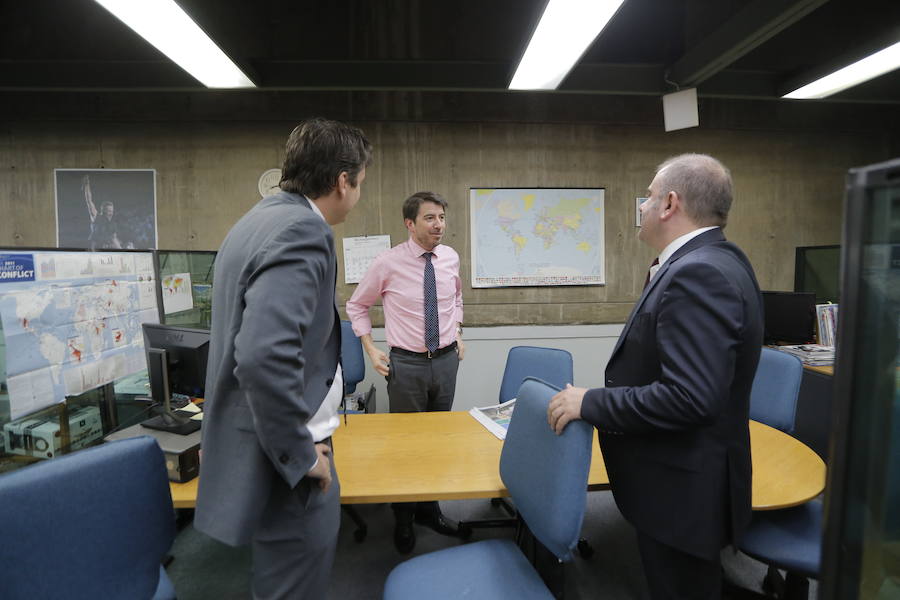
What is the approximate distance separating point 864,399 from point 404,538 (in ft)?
6.56

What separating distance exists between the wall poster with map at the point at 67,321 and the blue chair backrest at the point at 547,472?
165 centimetres

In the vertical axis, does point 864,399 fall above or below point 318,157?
below

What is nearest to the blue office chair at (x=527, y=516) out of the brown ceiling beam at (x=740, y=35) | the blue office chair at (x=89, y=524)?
the blue office chair at (x=89, y=524)

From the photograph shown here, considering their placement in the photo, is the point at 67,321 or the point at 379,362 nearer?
the point at 67,321

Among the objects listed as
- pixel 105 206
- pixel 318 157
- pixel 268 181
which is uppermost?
pixel 268 181

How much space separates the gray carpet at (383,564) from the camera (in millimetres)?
1765

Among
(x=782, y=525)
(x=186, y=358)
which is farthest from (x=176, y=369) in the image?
(x=782, y=525)

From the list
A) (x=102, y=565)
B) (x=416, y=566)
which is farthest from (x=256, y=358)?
(x=416, y=566)

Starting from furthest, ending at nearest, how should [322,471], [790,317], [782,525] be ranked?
[790,317]
[782,525]
[322,471]

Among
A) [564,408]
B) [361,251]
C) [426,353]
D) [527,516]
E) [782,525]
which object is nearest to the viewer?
[564,408]

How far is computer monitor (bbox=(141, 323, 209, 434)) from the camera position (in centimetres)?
150

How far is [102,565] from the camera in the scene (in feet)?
3.00

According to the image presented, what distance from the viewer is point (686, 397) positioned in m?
0.93

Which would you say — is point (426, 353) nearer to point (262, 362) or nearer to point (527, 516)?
point (527, 516)
